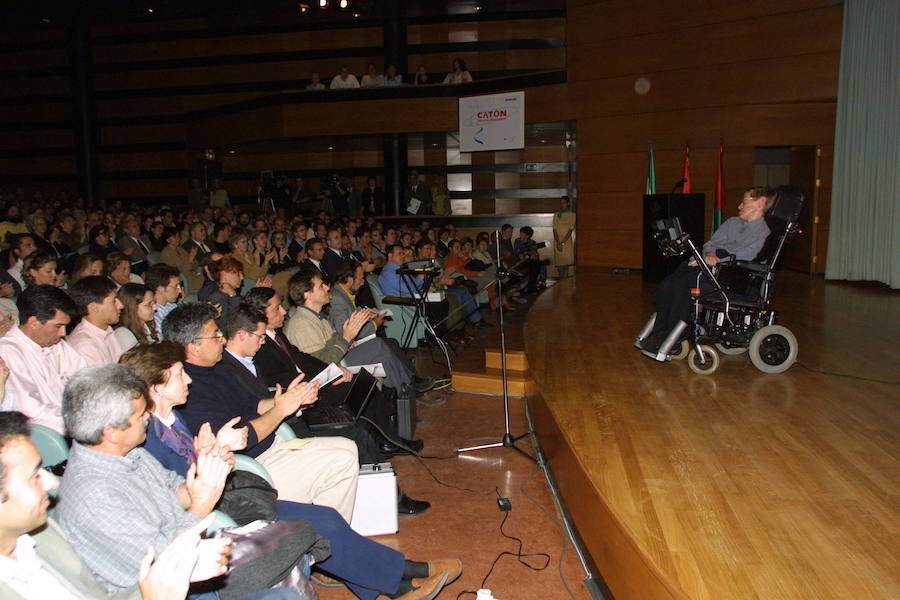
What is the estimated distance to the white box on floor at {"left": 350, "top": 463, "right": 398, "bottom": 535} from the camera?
114 inches

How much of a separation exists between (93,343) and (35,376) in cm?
Answer: 35

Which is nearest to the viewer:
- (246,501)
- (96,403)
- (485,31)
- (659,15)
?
(96,403)

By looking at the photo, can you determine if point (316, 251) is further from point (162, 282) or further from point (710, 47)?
point (710, 47)

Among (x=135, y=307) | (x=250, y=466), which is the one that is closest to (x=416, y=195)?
(x=135, y=307)

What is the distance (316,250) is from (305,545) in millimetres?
4710

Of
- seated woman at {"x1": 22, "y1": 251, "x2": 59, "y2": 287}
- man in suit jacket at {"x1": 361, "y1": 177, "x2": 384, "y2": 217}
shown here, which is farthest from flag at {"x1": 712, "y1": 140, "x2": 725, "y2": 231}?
seated woman at {"x1": 22, "y1": 251, "x2": 59, "y2": 287}

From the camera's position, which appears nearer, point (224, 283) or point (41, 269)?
point (41, 269)

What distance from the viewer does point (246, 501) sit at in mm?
2156

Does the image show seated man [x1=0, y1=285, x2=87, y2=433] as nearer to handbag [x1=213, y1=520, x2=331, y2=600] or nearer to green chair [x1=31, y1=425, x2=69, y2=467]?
green chair [x1=31, y1=425, x2=69, y2=467]

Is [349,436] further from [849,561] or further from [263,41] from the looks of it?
[263,41]

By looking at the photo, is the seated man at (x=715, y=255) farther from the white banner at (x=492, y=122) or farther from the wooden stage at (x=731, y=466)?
the white banner at (x=492, y=122)

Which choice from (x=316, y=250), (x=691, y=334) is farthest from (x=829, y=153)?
(x=316, y=250)

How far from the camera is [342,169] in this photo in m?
14.4

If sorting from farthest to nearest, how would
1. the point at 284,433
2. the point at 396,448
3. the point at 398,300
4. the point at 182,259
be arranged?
the point at 182,259
the point at 398,300
the point at 396,448
the point at 284,433
